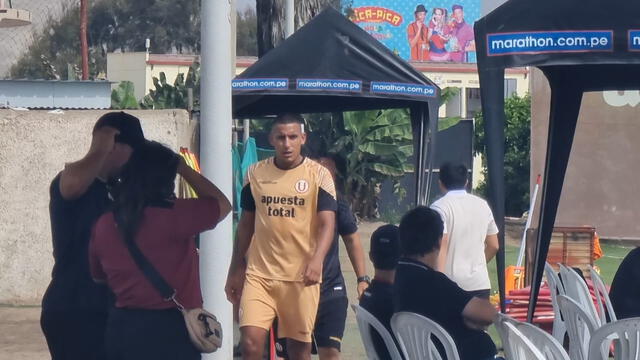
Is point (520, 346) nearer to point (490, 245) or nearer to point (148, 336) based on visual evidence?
point (148, 336)

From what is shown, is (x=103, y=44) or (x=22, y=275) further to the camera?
(x=103, y=44)

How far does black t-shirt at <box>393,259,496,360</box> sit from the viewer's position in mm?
5207

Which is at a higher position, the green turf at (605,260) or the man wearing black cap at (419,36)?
the man wearing black cap at (419,36)

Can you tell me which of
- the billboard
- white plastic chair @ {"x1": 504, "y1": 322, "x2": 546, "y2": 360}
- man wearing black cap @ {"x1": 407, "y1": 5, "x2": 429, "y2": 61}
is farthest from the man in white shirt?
man wearing black cap @ {"x1": 407, "y1": 5, "x2": 429, "y2": 61}

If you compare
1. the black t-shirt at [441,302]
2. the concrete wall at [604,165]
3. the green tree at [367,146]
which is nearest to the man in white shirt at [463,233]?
the black t-shirt at [441,302]

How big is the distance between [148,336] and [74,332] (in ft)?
2.05

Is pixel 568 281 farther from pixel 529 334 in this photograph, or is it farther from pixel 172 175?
pixel 172 175

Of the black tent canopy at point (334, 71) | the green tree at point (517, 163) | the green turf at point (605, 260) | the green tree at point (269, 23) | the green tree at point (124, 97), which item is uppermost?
the green tree at point (269, 23)

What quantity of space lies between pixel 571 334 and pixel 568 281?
4.10 ft

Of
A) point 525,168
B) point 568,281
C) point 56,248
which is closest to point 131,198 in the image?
point 56,248

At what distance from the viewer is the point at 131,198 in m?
4.57

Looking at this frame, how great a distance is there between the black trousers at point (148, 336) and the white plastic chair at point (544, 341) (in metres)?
1.59

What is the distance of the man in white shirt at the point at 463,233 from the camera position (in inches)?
315

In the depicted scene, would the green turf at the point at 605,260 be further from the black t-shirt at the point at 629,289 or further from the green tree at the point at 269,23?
the black t-shirt at the point at 629,289
